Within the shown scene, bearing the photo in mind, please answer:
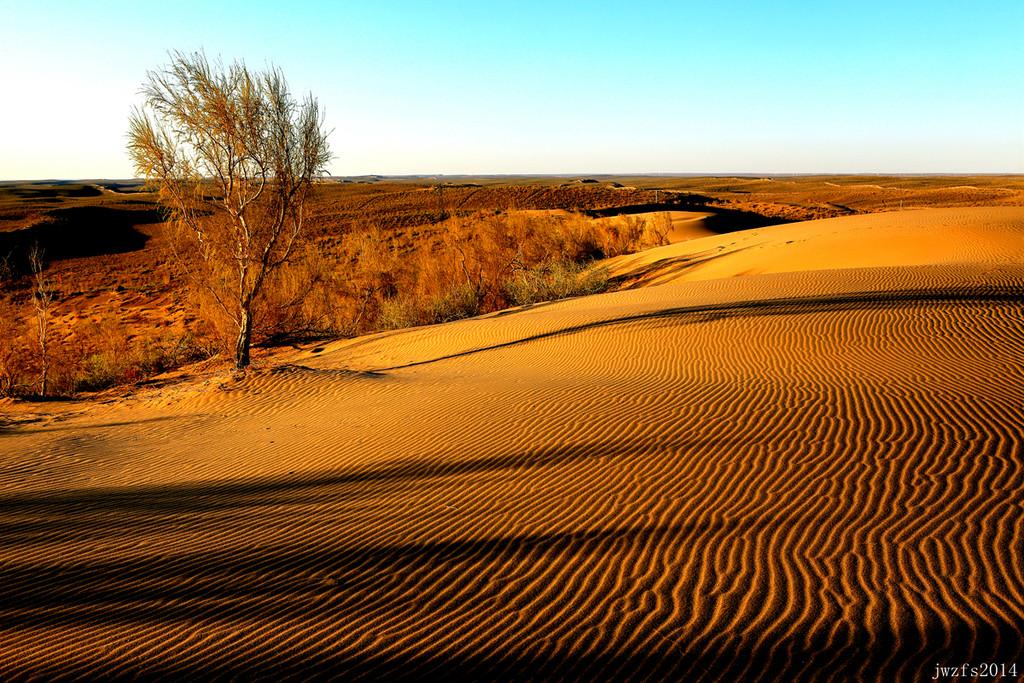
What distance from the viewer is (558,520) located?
5695 millimetres

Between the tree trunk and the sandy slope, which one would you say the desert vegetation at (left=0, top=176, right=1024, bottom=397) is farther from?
the sandy slope

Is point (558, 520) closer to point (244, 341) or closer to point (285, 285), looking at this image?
point (244, 341)

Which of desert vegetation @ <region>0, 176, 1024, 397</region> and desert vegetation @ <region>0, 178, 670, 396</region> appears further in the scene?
desert vegetation @ <region>0, 176, 1024, 397</region>

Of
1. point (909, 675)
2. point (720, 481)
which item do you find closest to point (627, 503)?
point (720, 481)

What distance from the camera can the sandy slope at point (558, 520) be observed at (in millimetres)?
3934

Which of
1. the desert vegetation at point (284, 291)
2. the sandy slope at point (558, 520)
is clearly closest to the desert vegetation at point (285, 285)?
the desert vegetation at point (284, 291)

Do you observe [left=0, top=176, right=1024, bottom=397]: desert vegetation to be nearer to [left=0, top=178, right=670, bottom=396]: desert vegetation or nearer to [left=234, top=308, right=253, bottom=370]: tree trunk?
[left=0, top=178, right=670, bottom=396]: desert vegetation

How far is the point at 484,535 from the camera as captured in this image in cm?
552

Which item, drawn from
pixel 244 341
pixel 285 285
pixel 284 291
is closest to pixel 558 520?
pixel 244 341

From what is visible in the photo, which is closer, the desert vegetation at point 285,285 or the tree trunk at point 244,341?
the tree trunk at point 244,341

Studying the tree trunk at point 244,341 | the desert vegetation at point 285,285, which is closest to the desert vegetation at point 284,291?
the desert vegetation at point 285,285

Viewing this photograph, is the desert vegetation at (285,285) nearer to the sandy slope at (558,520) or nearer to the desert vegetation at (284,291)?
the desert vegetation at (284,291)

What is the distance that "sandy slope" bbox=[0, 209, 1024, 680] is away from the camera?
155 inches

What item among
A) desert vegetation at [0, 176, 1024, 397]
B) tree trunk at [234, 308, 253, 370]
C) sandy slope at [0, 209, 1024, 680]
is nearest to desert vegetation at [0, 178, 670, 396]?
desert vegetation at [0, 176, 1024, 397]
